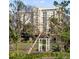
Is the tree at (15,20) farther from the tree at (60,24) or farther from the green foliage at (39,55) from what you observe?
the tree at (60,24)

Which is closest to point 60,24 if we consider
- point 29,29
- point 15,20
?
point 29,29

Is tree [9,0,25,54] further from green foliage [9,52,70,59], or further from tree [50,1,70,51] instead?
tree [50,1,70,51]

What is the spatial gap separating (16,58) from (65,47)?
1.88ft

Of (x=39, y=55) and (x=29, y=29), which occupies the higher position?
(x=29, y=29)

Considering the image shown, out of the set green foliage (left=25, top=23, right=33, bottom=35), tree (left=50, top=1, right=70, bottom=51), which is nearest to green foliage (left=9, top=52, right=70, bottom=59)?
tree (left=50, top=1, right=70, bottom=51)

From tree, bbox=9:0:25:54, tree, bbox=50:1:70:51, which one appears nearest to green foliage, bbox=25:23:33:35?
tree, bbox=9:0:25:54

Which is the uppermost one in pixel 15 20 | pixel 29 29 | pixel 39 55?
pixel 15 20

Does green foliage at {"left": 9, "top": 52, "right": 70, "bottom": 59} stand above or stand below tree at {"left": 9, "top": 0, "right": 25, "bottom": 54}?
below

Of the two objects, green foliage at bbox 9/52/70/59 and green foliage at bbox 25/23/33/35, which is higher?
green foliage at bbox 25/23/33/35

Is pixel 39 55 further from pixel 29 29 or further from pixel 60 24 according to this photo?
pixel 60 24

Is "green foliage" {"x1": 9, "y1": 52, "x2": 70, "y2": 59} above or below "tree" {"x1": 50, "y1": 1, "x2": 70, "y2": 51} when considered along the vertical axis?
below
